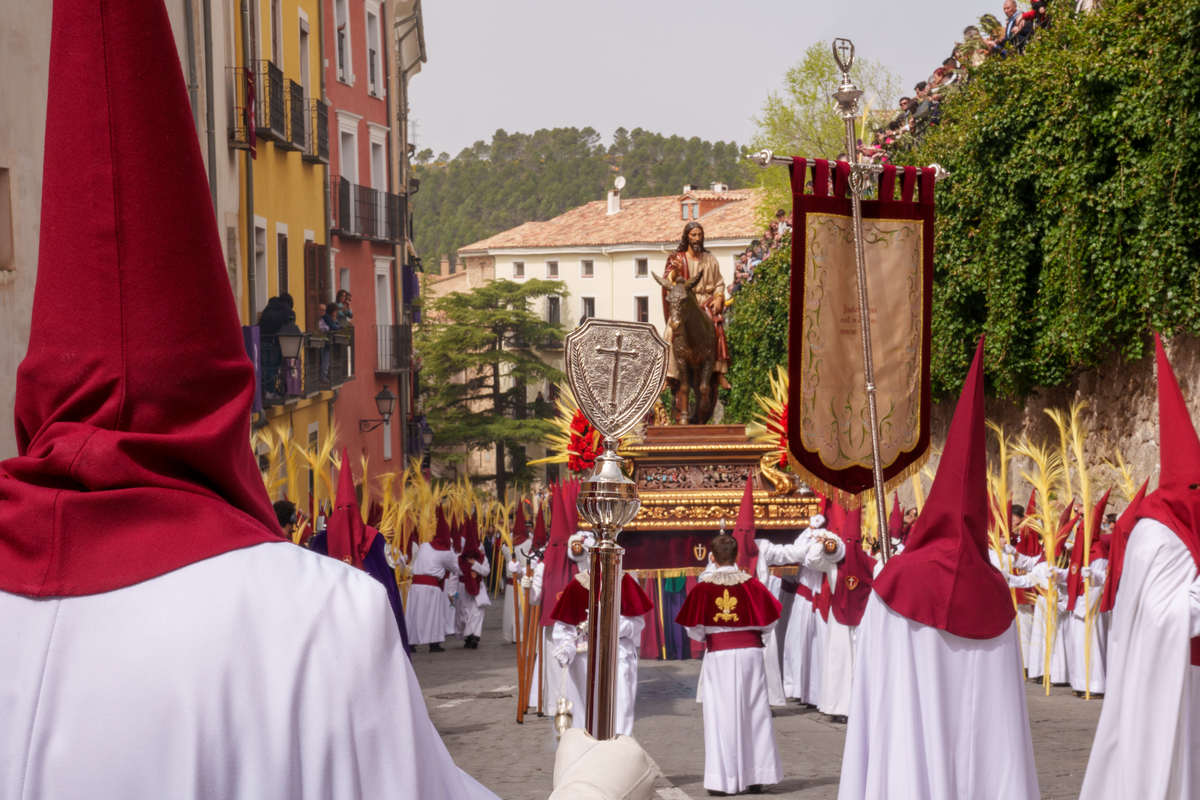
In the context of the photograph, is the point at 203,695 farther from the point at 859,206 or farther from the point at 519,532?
the point at 519,532

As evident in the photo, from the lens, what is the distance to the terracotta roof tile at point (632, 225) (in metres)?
59.3

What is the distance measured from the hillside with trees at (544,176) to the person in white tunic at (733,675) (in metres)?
92.7

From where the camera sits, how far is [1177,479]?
535cm

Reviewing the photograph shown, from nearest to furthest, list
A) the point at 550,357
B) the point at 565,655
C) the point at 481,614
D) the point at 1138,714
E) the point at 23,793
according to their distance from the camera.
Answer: the point at 23,793 < the point at 1138,714 < the point at 565,655 < the point at 481,614 < the point at 550,357

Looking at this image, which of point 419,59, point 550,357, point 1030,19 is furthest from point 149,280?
point 550,357

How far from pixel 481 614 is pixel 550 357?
4025cm

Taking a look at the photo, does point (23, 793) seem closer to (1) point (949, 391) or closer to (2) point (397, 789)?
(2) point (397, 789)

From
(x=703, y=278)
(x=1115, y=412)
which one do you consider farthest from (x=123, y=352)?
(x=1115, y=412)

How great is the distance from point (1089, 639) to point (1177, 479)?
7338mm

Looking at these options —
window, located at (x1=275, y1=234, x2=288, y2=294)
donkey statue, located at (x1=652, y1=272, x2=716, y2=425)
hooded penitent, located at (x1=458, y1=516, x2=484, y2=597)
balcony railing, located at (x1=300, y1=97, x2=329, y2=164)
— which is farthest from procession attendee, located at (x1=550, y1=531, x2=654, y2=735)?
balcony railing, located at (x1=300, y1=97, x2=329, y2=164)

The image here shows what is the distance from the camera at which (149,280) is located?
1.54 metres

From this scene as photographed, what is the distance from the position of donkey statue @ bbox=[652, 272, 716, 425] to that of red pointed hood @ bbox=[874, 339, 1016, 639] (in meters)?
8.54

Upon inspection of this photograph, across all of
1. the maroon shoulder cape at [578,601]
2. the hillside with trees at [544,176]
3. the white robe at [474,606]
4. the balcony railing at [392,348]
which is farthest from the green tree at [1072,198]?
the hillside with trees at [544,176]

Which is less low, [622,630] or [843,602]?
[622,630]
